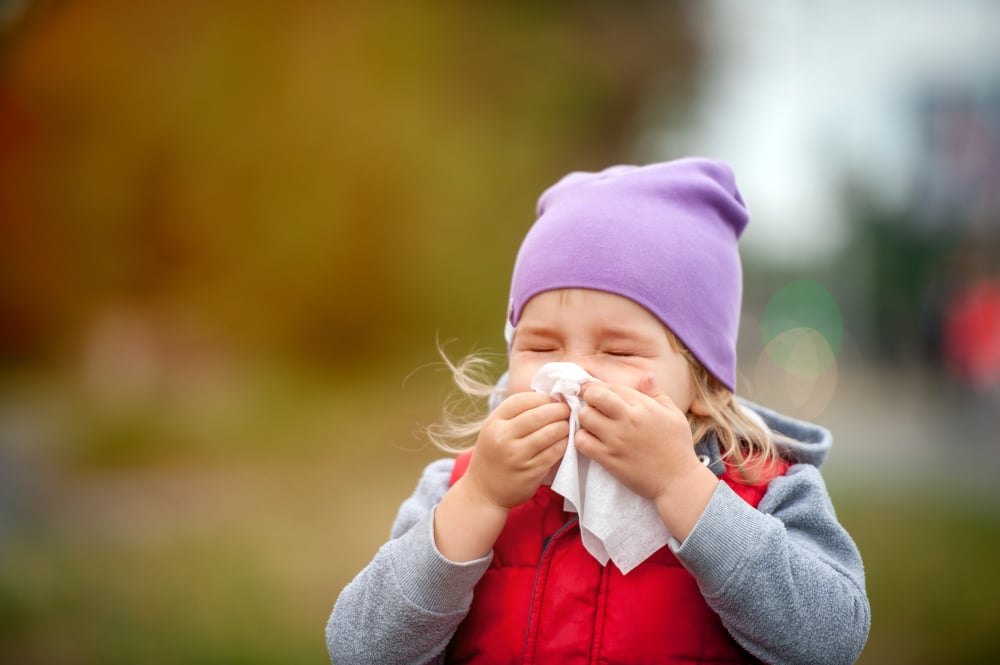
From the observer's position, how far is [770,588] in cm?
Answer: 174

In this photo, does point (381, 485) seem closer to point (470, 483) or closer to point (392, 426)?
point (392, 426)

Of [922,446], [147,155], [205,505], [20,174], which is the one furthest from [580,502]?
[922,446]

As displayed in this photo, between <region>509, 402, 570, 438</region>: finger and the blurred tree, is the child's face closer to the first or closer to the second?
<region>509, 402, 570, 438</region>: finger

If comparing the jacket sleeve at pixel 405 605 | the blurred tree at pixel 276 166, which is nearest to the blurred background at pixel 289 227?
the blurred tree at pixel 276 166

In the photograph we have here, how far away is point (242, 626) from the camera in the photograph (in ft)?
15.0

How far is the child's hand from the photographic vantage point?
180cm

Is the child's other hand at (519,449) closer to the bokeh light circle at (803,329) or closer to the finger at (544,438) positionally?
the finger at (544,438)

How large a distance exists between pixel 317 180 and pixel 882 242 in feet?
110

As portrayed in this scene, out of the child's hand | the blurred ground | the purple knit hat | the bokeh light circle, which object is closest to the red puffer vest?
the child's hand

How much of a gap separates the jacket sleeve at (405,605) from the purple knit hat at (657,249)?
0.58m

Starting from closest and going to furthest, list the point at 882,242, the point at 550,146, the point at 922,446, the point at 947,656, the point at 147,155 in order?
1. the point at 947,656
2. the point at 147,155
3. the point at 550,146
4. the point at 922,446
5. the point at 882,242

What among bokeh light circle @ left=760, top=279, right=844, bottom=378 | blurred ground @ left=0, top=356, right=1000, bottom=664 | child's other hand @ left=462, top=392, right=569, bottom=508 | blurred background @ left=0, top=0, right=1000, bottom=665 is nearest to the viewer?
child's other hand @ left=462, top=392, right=569, bottom=508

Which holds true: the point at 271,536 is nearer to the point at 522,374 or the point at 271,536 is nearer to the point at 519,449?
the point at 522,374

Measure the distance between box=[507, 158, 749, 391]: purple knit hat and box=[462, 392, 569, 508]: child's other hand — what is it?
281 mm
